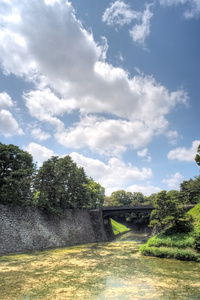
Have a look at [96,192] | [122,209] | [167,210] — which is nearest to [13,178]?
[167,210]

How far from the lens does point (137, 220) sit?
82812mm

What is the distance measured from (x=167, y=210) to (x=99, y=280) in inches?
562

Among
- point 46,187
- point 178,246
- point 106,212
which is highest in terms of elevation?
point 46,187

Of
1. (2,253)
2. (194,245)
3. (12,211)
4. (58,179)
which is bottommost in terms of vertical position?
(2,253)

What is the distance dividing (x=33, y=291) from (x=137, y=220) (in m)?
76.1

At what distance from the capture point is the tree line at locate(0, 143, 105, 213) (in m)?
30.8

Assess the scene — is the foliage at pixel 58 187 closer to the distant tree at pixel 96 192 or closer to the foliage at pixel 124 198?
the distant tree at pixel 96 192

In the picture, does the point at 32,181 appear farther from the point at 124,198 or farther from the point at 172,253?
the point at 124,198

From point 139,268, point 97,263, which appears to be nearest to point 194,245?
point 139,268

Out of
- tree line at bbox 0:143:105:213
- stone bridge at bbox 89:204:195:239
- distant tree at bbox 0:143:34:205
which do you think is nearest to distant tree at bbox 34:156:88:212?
tree line at bbox 0:143:105:213

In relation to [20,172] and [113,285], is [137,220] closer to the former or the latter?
[20,172]

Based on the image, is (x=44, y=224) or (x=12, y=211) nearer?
(x=12, y=211)

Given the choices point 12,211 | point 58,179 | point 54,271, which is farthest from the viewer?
point 58,179

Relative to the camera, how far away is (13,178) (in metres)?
31.1
